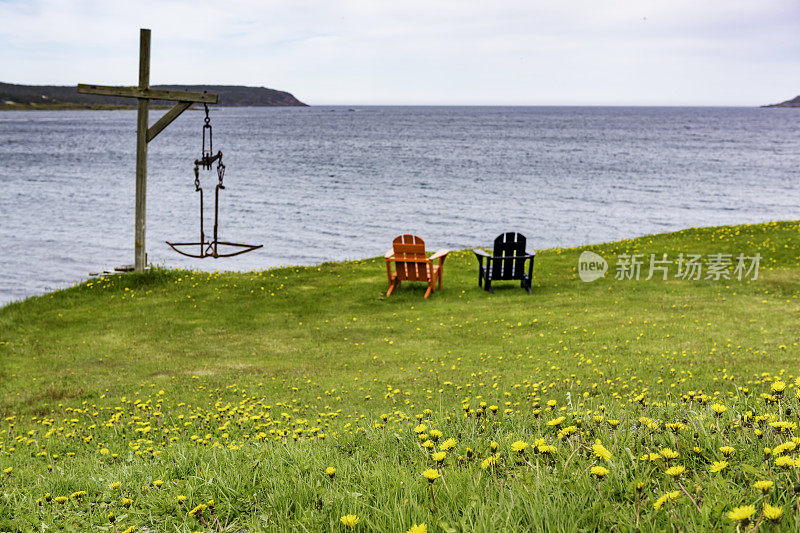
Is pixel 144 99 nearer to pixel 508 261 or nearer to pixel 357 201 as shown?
pixel 508 261

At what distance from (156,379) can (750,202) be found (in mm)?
39781

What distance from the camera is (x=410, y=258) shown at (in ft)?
43.1

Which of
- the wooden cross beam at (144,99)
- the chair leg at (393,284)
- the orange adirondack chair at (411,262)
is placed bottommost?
the chair leg at (393,284)

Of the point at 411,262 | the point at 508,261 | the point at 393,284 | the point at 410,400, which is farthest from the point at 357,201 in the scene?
the point at 410,400

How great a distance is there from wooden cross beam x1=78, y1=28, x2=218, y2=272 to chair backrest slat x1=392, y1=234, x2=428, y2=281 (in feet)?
15.9

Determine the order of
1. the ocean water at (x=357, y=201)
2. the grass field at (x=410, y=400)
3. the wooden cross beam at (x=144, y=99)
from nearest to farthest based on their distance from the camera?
the grass field at (x=410, y=400)
the wooden cross beam at (x=144, y=99)
the ocean water at (x=357, y=201)

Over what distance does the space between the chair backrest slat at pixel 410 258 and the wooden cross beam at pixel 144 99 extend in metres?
4.85

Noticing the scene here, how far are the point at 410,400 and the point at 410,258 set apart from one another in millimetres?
6771

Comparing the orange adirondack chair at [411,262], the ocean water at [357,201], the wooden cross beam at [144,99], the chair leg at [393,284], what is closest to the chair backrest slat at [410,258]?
the orange adirondack chair at [411,262]

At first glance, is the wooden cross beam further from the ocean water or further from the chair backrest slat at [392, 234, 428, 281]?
the ocean water

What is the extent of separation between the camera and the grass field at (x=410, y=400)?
2.35m

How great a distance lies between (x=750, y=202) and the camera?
125ft

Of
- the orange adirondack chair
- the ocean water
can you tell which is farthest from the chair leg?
the ocean water

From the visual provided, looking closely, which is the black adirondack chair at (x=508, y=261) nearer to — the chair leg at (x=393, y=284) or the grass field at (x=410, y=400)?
the grass field at (x=410, y=400)
